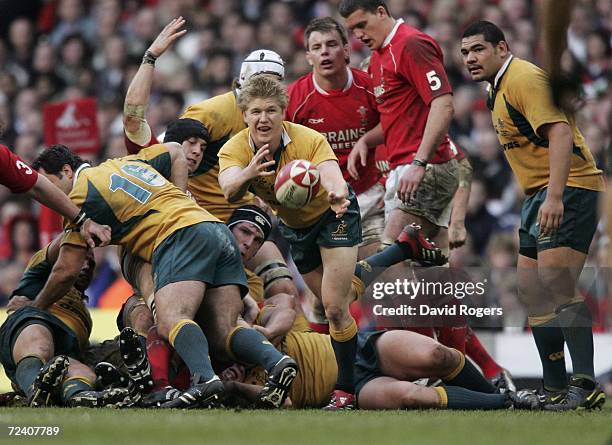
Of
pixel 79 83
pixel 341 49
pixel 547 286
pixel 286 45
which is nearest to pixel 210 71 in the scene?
pixel 286 45

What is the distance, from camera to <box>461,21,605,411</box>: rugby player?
7238 millimetres

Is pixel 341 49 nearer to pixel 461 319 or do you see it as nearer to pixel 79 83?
pixel 461 319

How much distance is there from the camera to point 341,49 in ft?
30.0

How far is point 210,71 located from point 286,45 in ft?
3.36

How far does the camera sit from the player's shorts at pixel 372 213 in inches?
376

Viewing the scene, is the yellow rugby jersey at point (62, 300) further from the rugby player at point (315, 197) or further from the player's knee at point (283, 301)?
the rugby player at point (315, 197)

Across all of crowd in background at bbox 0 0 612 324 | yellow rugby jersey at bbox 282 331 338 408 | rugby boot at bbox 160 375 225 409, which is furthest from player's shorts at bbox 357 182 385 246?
rugby boot at bbox 160 375 225 409

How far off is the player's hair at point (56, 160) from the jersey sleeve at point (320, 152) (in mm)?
1677

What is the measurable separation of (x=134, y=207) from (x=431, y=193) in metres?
2.25

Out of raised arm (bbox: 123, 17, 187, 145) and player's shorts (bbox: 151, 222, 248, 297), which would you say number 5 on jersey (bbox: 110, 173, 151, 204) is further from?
raised arm (bbox: 123, 17, 187, 145)

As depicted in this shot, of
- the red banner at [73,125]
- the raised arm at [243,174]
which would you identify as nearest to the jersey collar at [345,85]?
the raised arm at [243,174]

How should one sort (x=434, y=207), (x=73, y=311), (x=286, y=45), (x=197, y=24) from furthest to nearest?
(x=197, y=24)
(x=286, y=45)
(x=434, y=207)
(x=73, y=311)

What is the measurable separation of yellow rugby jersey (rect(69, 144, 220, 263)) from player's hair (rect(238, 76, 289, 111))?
0.73 m

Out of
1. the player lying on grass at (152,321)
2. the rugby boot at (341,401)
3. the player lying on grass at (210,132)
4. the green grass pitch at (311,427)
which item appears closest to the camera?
the green grass pitch at (311,427)
